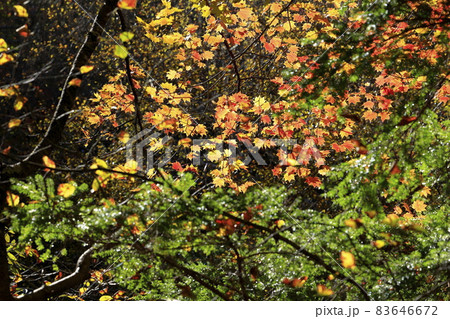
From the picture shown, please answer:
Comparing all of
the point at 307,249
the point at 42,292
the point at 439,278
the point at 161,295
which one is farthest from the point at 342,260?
the point at 42,292

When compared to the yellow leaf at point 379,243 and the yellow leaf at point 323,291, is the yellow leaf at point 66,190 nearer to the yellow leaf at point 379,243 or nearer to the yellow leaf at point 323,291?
the yellow leaf at point 323,291

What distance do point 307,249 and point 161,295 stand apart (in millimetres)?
996

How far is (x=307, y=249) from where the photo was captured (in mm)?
2395

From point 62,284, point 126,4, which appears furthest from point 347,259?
point 126,4

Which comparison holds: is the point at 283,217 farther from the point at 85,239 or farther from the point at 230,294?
the point at 85,239

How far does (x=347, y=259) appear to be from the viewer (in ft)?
7.60

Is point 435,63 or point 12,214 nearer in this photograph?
point 12,214

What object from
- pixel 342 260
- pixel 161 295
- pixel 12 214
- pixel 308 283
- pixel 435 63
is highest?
pixel 435 63

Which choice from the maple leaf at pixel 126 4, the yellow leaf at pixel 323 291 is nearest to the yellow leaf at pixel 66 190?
the maple leaf at pixel 126 4

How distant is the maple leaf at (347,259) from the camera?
2318mm

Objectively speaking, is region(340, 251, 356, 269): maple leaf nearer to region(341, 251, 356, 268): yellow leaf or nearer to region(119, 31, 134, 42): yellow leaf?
region(341, 251, 356, 268): yellow leaf

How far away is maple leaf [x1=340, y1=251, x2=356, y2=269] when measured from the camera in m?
2.32

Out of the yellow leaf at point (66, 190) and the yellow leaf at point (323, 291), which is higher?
the yellow leaf at point (66, 190)

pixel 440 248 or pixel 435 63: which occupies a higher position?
pixel 435 63
